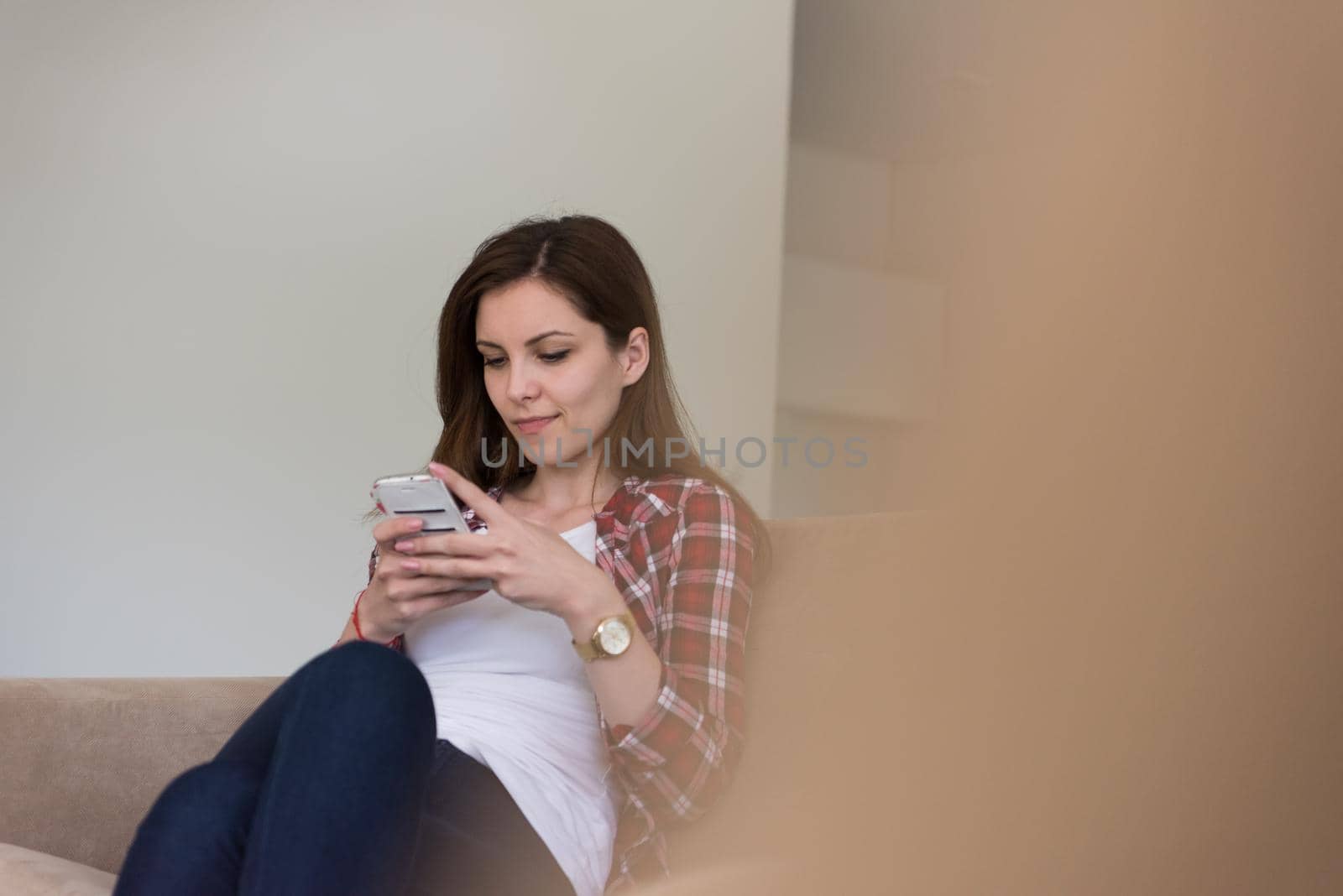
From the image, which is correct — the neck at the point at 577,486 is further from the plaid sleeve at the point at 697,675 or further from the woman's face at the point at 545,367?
the plaid sleeve at the point at 697,675

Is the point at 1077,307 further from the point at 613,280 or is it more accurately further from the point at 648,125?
the point at 648,125

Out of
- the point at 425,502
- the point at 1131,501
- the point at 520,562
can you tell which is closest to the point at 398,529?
the point at 425,502

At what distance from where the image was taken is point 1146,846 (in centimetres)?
Answer: 20

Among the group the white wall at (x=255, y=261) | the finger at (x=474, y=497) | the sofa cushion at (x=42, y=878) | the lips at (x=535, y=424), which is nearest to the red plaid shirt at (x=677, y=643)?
the lips at (x=535, y=424)

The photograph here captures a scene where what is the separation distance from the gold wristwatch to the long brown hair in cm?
30

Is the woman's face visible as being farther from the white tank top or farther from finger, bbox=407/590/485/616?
finger, bbox=407/590/485/616

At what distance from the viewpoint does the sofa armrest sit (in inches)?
47.1

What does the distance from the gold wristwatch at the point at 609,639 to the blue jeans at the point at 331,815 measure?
0.53ft

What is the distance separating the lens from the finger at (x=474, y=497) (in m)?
1.05

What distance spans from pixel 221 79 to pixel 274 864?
7.45 feet

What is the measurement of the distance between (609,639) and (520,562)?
0.10 meters

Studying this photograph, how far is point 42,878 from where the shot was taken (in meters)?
1.01

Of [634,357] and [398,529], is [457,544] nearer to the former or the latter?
[398,529]

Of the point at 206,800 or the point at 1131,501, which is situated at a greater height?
the point at 1131,501
